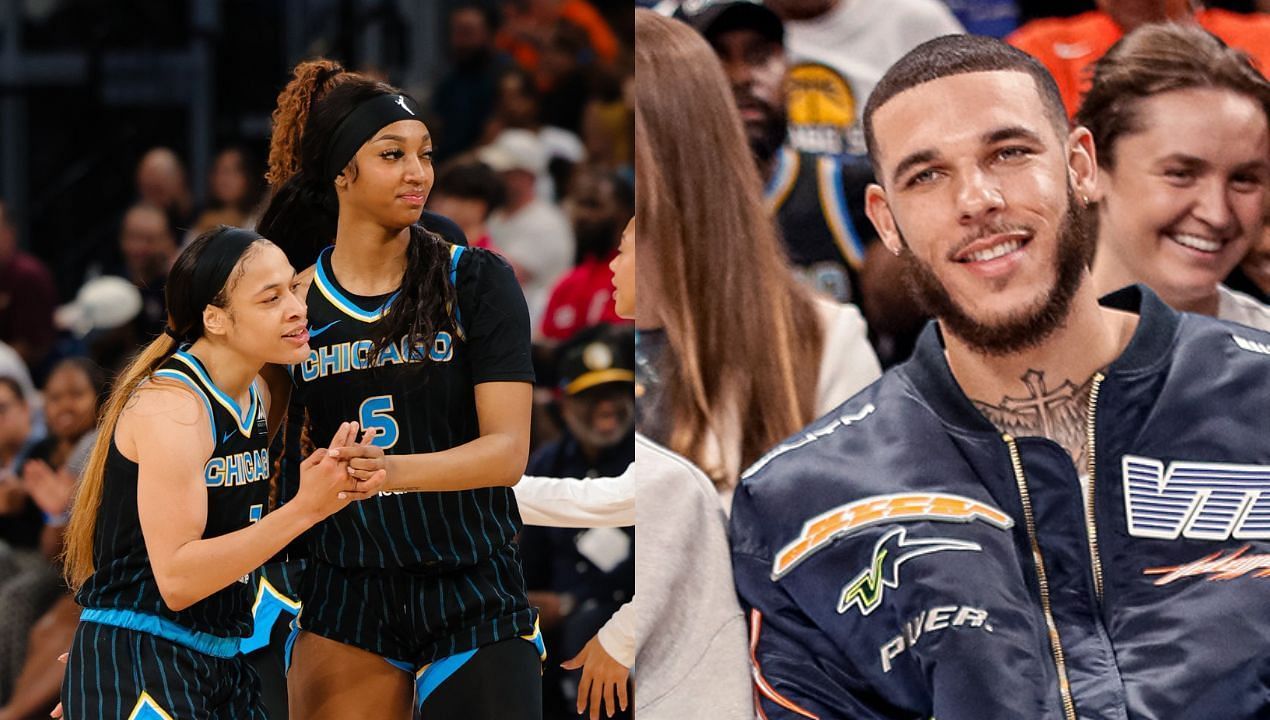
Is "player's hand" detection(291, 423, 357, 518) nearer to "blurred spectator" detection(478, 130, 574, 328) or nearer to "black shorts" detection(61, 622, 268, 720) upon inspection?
"black shorts" detection(61, 622, 268, 720)

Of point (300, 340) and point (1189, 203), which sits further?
point (1189, 203)

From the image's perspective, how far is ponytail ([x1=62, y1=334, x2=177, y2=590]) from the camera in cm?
137

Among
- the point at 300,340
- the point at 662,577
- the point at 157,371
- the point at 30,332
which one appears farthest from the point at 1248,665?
the point at 30,332

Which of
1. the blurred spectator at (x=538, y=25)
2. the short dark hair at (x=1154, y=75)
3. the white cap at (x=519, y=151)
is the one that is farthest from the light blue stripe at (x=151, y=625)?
the blurred spectator at (x=538, y=25)

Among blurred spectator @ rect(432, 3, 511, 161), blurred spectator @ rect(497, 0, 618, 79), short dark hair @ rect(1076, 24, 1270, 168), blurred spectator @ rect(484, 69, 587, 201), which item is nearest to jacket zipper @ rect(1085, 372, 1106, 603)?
short dark hair @ rect(1076, 24, 1270, 168)

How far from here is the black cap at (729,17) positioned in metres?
1.86

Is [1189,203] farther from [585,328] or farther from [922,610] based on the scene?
[585,328]

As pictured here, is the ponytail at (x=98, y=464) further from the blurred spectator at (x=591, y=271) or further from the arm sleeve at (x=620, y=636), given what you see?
the arm sleeve at (x=620, y=636)

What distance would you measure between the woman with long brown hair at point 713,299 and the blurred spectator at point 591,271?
5 cm

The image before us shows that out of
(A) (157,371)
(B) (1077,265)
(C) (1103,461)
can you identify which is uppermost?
(B) (1077,265)

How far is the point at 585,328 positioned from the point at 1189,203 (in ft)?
2.42

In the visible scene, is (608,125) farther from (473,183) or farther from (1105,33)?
(1105,33)

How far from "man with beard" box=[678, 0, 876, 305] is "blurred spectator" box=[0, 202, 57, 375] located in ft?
4.29

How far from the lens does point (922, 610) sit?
5.13 feet
